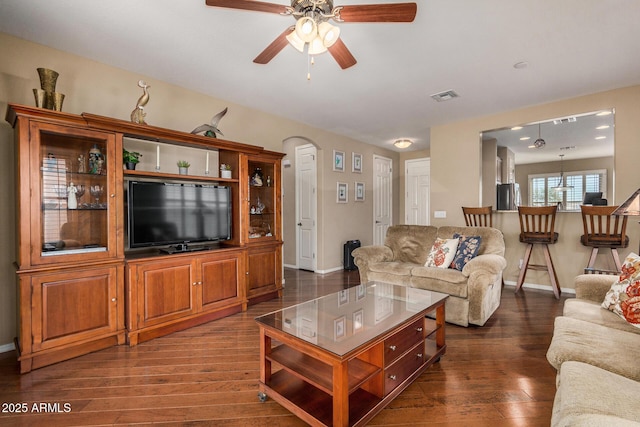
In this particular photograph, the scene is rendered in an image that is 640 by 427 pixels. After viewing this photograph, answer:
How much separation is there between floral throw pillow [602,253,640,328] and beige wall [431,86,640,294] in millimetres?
2357

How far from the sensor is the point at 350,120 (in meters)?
4.69

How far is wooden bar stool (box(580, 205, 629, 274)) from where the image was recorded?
3.29m

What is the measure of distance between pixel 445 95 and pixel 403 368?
126 inches

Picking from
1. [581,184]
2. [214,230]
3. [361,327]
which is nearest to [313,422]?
[361,327]

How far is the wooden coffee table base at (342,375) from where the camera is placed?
55.9 inches

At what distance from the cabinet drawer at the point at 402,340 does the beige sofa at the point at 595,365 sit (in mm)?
683

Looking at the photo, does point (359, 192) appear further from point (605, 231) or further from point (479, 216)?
point (605, 231)

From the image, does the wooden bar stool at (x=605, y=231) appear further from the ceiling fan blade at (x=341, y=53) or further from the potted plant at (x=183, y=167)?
the potted plant at (x=183, y=167)

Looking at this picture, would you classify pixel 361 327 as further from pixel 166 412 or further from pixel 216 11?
pixel 216 11

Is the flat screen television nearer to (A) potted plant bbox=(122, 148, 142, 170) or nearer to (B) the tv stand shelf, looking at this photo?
(B) the tv stand shelf

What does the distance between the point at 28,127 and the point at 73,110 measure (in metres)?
0.69

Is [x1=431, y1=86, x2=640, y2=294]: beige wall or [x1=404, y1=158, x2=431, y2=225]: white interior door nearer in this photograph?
[x1=431, y1=86, x2=640, y2=294]: beige wall

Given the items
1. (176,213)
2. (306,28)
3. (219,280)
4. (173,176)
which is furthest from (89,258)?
(306,28)

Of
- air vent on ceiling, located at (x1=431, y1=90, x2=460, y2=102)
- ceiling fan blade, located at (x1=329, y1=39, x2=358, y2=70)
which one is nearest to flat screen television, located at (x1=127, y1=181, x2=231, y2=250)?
ceiling fan blade, located at (x1=329, y1=39, x2=358, y2=70)
